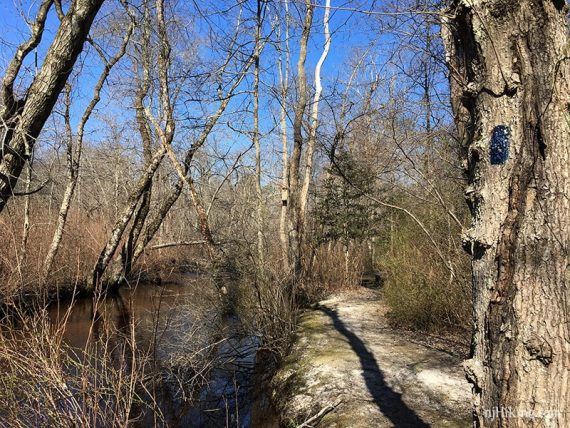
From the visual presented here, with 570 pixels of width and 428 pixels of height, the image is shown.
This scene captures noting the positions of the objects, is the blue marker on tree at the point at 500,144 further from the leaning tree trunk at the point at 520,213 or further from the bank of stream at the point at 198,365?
the bank of stream at the point at 198,365

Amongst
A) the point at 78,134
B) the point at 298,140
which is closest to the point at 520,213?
the point at 298,140

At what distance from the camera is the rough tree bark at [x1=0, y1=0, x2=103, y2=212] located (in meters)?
3.25

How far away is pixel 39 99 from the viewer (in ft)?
10.8

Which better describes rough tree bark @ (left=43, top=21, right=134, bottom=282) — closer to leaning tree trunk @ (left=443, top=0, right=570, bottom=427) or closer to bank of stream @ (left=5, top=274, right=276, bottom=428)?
bank of stream @ (left=5, top=274, right=276, bottom=428)

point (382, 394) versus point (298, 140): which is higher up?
point (298, 140)

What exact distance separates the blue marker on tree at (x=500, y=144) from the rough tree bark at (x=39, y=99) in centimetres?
310

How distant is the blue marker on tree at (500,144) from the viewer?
4.94ft

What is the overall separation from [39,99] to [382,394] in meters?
3.97

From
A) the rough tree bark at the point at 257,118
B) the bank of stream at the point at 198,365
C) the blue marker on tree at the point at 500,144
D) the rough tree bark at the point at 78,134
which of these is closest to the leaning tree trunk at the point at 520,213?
the blue marker on tree at the point at 500,144

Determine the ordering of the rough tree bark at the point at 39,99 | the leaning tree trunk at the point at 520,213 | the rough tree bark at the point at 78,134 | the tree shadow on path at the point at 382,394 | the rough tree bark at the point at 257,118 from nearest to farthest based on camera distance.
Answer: the leaning tree trunk at the point at 520,213
the rough tree bark at the point at 39,99
the tree shadow on path at the point at 382,394
the rough tree bark at the point at 257,118
the rough tree bark at the point at 78,134

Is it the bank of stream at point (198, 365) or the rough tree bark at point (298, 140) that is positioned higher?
the rough tree bark at point (298, 140)

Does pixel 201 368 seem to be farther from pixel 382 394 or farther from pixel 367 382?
pixel 382 394

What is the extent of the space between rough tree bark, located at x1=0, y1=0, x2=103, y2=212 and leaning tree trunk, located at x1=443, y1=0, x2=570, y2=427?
9.56 ft

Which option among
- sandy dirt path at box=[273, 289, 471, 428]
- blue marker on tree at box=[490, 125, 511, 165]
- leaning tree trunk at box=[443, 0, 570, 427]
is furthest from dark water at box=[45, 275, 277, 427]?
blue marker on tree at box=[490, 125, 511, 165]
